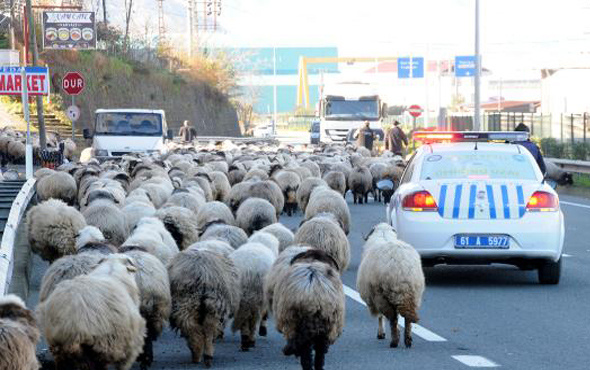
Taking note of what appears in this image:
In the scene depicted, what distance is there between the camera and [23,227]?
17.4 metres

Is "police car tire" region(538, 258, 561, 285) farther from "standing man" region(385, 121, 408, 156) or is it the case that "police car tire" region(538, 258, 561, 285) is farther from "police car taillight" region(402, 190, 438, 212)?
"standing man" region(385, 121, 408, 156)

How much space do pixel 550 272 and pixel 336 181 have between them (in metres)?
11.0

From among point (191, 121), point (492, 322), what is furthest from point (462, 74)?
point (492, 322)

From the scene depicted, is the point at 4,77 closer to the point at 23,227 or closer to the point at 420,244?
the point at 23,227

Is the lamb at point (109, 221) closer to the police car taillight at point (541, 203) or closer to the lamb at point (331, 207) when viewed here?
the lamb at point (331, 207)

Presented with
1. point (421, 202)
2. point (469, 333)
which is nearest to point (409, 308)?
point (469, 333)

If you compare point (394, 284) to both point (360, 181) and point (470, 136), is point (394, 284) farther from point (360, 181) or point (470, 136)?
point (360, 181)

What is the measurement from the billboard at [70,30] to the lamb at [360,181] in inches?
1405

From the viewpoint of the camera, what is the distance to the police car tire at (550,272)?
1392 cm

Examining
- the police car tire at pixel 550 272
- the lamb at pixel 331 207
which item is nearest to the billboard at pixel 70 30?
the lamb at pixel 331 207

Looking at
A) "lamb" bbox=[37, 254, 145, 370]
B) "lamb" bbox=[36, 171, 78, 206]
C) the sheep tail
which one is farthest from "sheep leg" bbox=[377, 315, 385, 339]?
"lamb" bbox=[36, 171, 78, 206]

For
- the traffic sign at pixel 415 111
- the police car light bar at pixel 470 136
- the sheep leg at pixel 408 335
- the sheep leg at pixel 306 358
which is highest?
the police car light bar at pixel 470 136

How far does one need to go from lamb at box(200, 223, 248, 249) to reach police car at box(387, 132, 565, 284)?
213 cm

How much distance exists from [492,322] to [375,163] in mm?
17039
